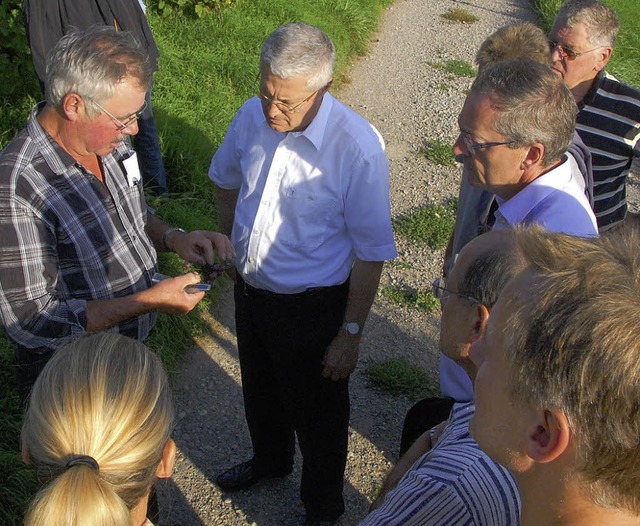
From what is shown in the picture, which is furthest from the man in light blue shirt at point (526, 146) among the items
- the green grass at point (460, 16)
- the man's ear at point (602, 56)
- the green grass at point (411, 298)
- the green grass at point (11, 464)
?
the green grass at point (460, 16)

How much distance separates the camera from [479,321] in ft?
5.55

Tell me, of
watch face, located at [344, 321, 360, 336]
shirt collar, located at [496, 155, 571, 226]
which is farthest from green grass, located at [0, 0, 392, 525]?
shirt collar, located at [496, 155, 571, 226]

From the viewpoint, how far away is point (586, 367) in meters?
0.99

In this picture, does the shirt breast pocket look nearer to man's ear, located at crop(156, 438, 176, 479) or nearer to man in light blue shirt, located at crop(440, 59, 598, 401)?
man in light blue shirt, located at crop(440, 59, 598, 401)

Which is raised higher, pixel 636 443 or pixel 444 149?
pixel 636 443

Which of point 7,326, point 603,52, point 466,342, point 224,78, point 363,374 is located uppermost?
point 603,52

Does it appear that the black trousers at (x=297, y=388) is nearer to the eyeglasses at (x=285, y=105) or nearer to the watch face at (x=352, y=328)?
the watch face at (x=352, y=328)

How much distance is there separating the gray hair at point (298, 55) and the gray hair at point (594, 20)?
175cm

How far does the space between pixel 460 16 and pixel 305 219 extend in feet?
32.0

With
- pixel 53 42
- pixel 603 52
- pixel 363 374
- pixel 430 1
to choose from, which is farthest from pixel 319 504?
pixel 430 1

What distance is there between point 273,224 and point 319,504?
1406mm

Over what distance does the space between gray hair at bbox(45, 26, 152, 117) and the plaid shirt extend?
18 centimetres

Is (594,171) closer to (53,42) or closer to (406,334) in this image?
(406,334)

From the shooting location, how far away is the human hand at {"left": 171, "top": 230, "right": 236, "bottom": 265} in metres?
2.67
